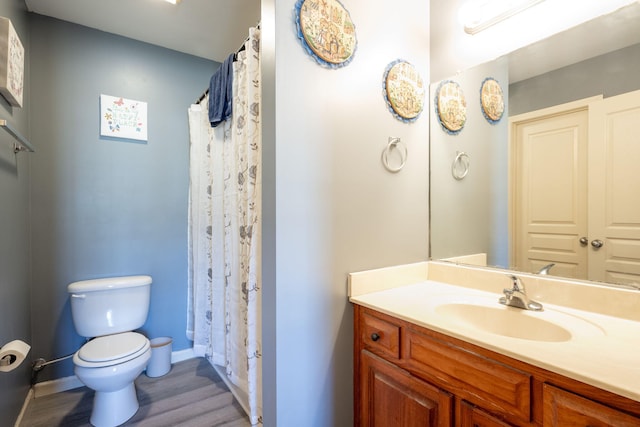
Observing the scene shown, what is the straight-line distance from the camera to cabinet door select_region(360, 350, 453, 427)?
88 centimetres

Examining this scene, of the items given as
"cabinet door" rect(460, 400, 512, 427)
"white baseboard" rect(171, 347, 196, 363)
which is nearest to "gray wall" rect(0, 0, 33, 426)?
"white baseboard" rect(171, 347, 196, 363)

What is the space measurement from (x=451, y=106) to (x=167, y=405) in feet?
8.05

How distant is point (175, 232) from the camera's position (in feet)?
7.59

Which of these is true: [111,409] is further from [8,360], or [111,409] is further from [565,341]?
[565,341]

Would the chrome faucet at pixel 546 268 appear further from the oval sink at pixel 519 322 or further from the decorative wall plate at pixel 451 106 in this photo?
the decorative wall plate at pixel 451 106

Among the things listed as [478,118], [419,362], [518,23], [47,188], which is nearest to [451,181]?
[478,118]

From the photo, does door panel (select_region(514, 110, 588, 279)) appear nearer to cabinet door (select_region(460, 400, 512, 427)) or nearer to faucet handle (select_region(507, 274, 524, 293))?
faucet handle (select_region(507, 274, 524, 293))

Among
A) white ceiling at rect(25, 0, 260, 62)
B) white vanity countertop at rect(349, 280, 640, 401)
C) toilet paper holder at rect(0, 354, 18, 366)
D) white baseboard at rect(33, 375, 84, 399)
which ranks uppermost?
white ceiling at rect(25, 0, 260, 62)

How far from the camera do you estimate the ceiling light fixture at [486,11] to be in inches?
47.4

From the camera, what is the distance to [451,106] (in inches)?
58.4

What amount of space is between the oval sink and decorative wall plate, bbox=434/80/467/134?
92 centimetres

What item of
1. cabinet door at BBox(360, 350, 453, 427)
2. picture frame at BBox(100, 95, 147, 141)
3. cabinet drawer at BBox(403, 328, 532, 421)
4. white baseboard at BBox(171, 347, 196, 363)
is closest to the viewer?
cabinet drawer at BBox(403, 328, 532, 421)

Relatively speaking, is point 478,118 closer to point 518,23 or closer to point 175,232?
point 518,23

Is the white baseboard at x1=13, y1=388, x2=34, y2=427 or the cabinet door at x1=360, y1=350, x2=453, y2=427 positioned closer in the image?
the cabinet door at x1=360, y1=350, x2=453, y2=427
